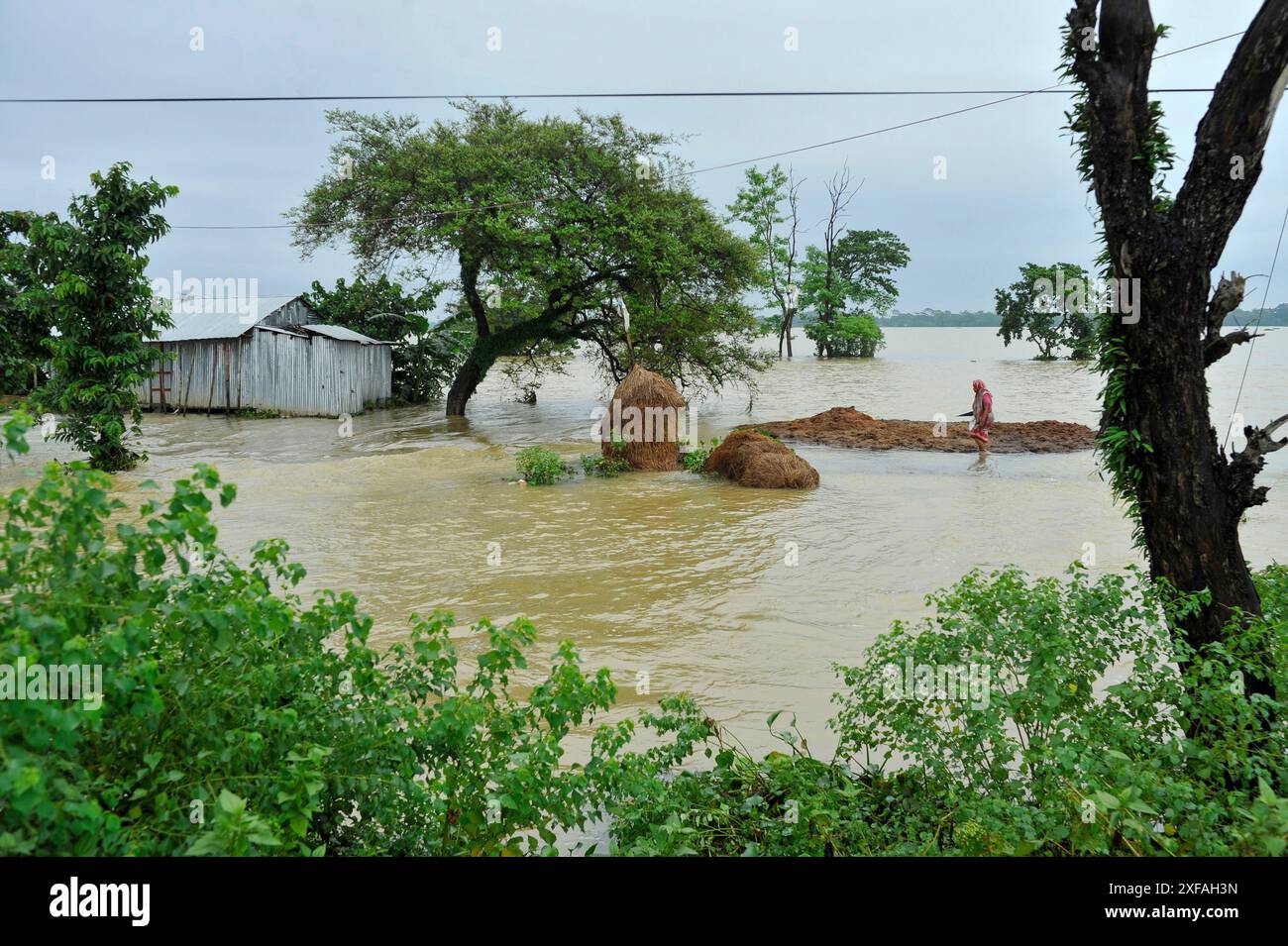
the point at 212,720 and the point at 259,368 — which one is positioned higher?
the point at 259,368

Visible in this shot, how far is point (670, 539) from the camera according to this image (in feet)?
42.2

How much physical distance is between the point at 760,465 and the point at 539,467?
414cm

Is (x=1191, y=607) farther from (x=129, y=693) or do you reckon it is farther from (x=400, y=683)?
(x=129, y=693)

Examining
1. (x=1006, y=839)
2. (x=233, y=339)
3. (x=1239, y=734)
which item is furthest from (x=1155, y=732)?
(x=233, y=339)

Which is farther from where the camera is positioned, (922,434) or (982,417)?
(922,434)

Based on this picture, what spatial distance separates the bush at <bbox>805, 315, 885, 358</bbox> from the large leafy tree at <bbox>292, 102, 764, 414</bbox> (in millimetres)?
34589

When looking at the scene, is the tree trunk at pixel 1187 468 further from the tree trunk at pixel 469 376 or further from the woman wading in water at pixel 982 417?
the tree trunk at pixel 469 376

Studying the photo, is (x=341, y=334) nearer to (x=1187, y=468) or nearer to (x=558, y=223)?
(x=558, y=223)

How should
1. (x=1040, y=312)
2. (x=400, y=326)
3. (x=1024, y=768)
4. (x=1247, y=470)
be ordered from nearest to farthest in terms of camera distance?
(x=1024, y=768)
(x=1247, y=470)
(x=400, y=326)
(x=1040, y=312)

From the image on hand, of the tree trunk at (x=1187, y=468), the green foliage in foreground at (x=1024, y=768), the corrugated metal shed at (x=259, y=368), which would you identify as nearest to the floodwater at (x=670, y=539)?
the green foliage in foreground at (x=1024, y=768)

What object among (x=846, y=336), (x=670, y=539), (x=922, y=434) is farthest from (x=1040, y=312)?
(x=670, y=539)

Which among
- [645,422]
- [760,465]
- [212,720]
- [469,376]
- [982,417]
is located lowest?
[212,720]
